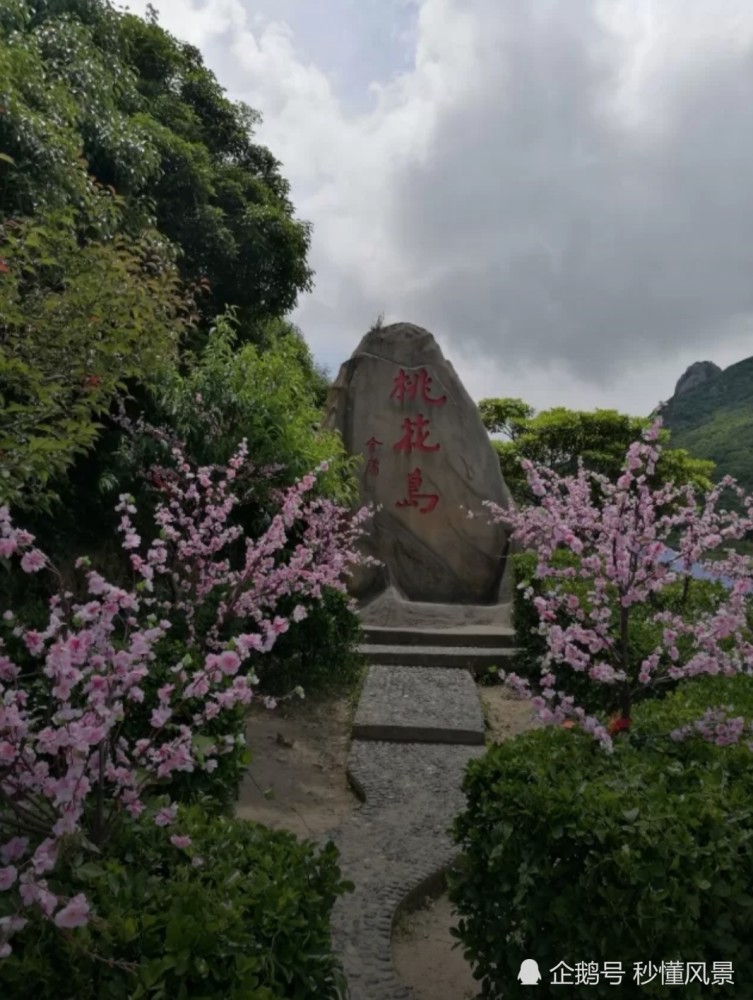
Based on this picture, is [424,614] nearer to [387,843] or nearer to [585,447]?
→ [387,843]

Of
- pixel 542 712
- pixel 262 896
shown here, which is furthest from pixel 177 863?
pixel 542 712

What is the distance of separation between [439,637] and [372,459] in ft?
7.56

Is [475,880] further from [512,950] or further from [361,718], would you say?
[361,718]

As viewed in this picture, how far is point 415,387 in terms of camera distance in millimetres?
9125

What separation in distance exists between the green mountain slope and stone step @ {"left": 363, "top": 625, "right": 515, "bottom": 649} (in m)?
9.70

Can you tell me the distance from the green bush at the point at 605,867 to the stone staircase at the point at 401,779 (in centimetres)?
58

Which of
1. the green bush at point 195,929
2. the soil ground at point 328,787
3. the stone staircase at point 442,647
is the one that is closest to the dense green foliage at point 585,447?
the stone staircase at point 442,647

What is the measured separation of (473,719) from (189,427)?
309 cm

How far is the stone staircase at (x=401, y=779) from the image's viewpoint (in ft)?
9.57

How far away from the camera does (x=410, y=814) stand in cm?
400

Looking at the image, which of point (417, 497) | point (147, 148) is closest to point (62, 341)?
point (417, 497)

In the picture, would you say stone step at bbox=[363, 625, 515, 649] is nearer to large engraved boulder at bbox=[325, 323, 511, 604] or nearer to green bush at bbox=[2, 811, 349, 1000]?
large engraved boulder at bbox=[325, 323, 511, 604]

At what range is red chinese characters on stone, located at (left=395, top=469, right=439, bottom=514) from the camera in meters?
8.89

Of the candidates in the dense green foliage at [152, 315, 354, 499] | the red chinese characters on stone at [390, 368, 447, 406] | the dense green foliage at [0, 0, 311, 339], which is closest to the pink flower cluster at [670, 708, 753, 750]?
the dense green foliage at [152, 315, 354, 499]
